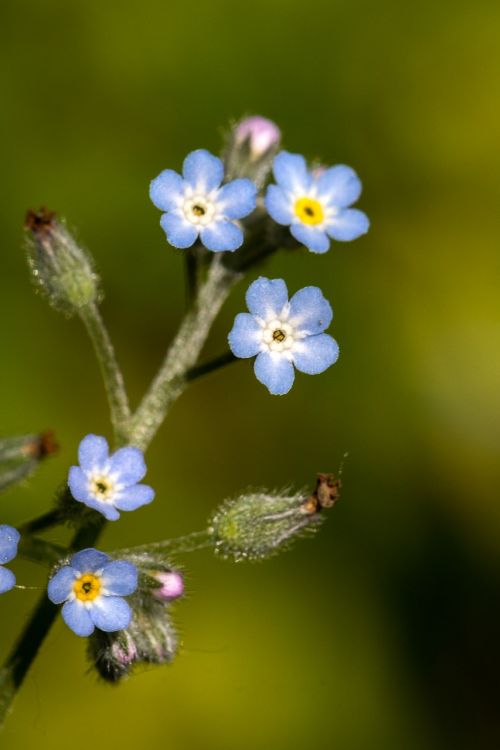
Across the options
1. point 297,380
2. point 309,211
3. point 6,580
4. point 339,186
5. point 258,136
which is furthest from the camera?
point 297,380

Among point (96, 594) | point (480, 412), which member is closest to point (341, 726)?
point (480, 412)

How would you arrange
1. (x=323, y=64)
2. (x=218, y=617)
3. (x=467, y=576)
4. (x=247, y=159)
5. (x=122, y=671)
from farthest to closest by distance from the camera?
(x=323, y=64) < (x=467, y=576) < (x=218, y=617) < (x=247, y=159) < (x=122, y=671)

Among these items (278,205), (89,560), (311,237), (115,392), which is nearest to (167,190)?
(278,205)

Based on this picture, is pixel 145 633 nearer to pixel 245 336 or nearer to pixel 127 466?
pixel 127 466

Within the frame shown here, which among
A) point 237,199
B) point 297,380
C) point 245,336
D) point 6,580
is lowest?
point 6,580

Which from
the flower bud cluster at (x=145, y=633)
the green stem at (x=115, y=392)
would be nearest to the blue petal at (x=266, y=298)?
the green stem at (x=115, y=392)

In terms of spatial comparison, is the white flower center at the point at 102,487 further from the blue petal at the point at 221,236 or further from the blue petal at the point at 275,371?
the blue petal at the point at 221,236

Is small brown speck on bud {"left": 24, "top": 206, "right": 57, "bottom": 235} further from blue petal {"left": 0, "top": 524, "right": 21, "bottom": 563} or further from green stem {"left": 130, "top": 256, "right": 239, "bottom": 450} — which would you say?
blue petal {"left": 0, "top": 524, "right": 21, "bottom": 563}

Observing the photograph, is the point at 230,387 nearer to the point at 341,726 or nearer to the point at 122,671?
the point at 341,726
